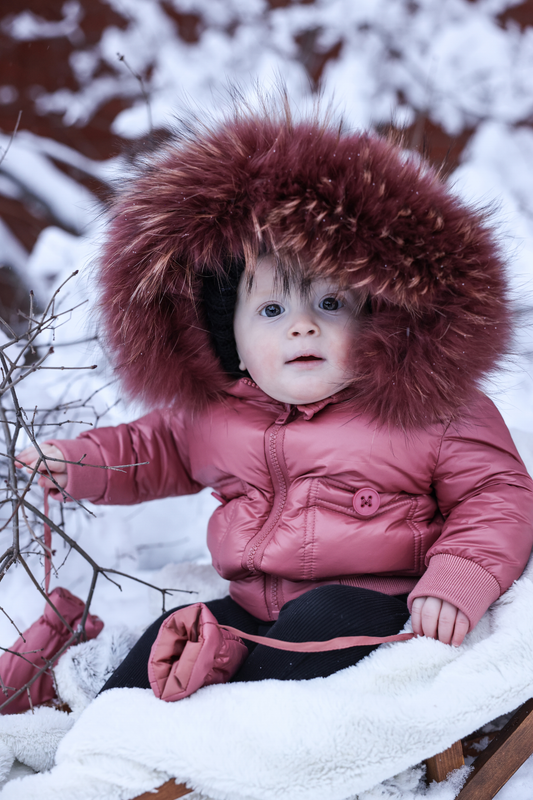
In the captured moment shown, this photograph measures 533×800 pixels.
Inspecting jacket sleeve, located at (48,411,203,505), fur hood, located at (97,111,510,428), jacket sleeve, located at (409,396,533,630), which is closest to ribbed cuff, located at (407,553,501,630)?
jacket sleeve, located at (409,396,533,630)

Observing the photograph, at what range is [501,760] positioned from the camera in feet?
2.91

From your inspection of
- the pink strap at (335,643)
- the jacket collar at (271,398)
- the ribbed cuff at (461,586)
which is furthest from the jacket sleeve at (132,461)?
the ribbed cuff at (461,586)

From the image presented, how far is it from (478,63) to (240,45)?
0.90 metres

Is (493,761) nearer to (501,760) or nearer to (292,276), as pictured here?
(501,760)

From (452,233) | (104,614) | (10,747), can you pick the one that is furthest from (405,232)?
(104,614)

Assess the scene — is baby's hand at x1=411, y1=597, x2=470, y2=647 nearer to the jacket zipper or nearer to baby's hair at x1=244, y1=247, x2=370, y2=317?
the jacket zipper

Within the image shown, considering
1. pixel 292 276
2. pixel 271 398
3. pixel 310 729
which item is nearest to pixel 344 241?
pixel 292 276

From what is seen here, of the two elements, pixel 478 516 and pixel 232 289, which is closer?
pixel 478 516

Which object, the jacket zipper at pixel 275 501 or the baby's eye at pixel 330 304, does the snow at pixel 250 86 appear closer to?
the jacket zipper at pixel 275 501

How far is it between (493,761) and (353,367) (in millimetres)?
649

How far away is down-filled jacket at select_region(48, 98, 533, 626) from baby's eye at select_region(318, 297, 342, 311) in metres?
0.06

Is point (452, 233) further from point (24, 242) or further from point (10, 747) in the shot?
point (24, 242)

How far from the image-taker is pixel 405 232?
3.11 feet

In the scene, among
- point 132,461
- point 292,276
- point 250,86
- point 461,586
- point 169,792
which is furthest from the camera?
point 250,86
